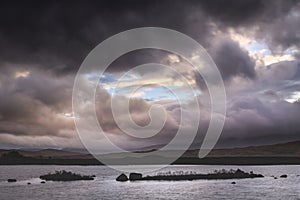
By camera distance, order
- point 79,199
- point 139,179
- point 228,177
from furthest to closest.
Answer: point 228,177 → point 139,179 → point 79,199

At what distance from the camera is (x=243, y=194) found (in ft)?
351

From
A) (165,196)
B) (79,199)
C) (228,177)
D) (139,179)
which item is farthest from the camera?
(228,177)

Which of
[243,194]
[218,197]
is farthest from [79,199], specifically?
[243,194]

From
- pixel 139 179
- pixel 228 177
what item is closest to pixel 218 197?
pixel 139 179

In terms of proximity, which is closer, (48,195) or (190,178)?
(48,195)

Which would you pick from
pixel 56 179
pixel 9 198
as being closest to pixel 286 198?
pixel 9 198

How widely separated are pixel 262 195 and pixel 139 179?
234 ft

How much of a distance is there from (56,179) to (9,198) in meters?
75.8

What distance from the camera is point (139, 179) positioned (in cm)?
16775

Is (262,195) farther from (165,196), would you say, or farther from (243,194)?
(165,196)

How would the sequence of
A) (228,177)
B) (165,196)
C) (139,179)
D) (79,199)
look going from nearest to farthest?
(79,199), (165,196), (139,179), (228,177)

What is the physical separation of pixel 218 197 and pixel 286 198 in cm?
1692

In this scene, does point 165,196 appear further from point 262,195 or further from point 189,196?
point 262,195

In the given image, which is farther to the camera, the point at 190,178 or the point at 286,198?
the point at 190,178
